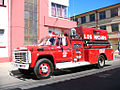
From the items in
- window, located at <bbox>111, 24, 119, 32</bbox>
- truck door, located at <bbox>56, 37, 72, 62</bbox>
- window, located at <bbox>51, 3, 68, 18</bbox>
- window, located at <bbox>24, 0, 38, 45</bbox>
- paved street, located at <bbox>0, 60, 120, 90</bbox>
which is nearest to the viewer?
paved street, located at <bbox>0, 60, 120, 90</bbox>

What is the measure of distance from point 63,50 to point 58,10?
11.3 metres

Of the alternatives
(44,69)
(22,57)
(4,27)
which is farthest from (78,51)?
(4,27)

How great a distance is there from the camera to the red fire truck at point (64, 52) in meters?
7.30

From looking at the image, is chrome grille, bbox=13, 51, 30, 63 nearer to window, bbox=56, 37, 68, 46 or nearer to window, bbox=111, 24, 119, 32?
window, bbox=56, 37, 68, 46

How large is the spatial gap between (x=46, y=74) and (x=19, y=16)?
9.00 metres

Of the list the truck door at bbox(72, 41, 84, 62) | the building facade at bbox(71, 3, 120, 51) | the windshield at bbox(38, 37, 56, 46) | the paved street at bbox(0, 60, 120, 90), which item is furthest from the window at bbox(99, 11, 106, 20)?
the windshield at bbox(38, 37, 56, 46)

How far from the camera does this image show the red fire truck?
24.0 ft

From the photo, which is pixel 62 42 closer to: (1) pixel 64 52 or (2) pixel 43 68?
(1) pixel 64 52

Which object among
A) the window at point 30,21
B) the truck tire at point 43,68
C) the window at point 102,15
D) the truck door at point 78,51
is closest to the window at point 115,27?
the window at point 102,15

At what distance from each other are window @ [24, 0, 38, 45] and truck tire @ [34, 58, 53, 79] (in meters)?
8.12

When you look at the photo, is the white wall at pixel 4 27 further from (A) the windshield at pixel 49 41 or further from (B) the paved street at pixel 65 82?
(A) the windshield at pixel 49 41

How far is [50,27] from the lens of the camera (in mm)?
17672

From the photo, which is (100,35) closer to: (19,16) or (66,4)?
(19,16)

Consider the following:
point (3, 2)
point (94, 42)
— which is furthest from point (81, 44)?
point (3, 2)
